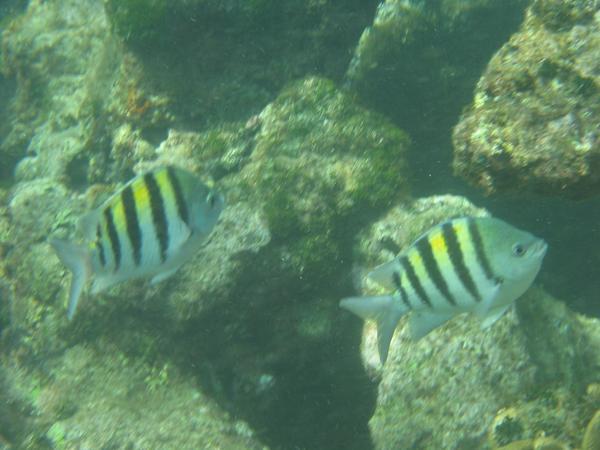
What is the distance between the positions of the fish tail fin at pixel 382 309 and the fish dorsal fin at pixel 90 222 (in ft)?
4.56

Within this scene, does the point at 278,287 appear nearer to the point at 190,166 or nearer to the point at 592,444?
the point at 190,166

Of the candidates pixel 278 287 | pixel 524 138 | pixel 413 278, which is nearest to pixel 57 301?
pixel 278 287

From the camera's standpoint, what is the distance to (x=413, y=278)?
274 centimetres

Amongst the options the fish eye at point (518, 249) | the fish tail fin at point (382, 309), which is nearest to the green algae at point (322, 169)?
the fish tail fin at point (382, 309)

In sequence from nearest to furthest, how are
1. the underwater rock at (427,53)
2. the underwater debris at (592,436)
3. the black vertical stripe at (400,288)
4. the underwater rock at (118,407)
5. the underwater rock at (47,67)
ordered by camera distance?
the black vertical stripe at (400,288) → the underwater debris at (592,436) → the underwater rock at (118,407) → the underwater rock at (427,53) → the underwater rock at (47,67)

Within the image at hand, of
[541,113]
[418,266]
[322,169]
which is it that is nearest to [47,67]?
[322,169]

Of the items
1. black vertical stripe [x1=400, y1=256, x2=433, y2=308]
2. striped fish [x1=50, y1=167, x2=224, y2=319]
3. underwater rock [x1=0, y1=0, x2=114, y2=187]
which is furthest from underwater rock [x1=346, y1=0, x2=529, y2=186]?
underwater rock [x1=0, y1=0, x2=114, y2=187]

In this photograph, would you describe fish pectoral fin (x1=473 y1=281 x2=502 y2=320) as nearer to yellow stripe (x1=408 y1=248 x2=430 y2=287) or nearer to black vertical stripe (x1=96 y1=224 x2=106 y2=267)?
yellow stripe (x1=408 y1=248 x2=430 y2=287)

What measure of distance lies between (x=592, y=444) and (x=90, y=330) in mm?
4834

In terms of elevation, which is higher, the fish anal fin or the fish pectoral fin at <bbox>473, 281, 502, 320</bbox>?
the fish anal fin

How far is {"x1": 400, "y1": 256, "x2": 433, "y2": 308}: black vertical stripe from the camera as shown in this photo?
2732mm

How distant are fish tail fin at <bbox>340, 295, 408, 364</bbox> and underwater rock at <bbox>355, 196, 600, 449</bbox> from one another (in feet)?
5.78

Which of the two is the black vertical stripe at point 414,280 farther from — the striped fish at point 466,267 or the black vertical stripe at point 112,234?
the black vertical stripe at point 112,234

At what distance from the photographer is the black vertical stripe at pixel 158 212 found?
2676mm
